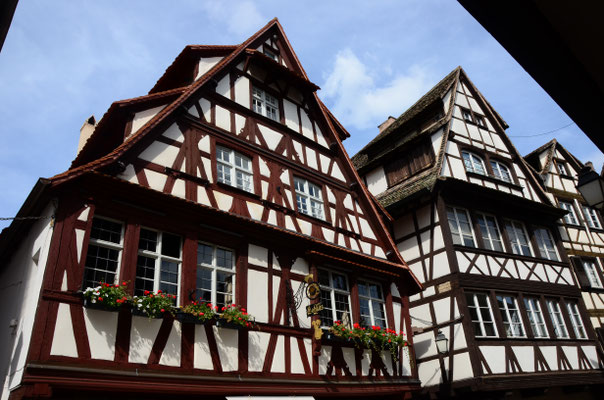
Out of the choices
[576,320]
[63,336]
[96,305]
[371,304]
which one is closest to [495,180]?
[576,320]

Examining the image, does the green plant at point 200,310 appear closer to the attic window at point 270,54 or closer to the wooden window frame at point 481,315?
the wooden window frame at point 481,315

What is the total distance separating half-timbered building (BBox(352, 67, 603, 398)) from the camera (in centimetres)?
1402

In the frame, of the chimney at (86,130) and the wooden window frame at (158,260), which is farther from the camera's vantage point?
the chimney at (86,130)

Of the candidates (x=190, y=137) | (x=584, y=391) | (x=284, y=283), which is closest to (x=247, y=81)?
(x=190, y=137)

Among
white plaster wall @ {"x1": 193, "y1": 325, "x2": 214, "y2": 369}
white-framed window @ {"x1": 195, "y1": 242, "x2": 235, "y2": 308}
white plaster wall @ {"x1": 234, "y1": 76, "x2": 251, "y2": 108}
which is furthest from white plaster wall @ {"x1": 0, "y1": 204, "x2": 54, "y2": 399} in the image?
white plaster wall @ {"x1": 234, "y1": 76, "x2": 251, "y2": 108}

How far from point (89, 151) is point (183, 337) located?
478 cm

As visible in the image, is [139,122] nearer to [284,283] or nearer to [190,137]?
[190,137]

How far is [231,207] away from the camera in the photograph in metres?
10.6

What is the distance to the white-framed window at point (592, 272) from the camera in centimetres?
1992

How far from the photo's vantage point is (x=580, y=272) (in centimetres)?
1952

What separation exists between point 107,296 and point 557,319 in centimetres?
1560

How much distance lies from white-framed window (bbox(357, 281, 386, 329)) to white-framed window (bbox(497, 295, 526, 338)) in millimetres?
4674

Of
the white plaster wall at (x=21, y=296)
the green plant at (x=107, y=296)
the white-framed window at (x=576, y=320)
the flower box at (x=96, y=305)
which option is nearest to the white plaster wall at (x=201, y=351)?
the green plant at (x=107, y=296)

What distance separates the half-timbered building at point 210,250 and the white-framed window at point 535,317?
4864 millimetres
